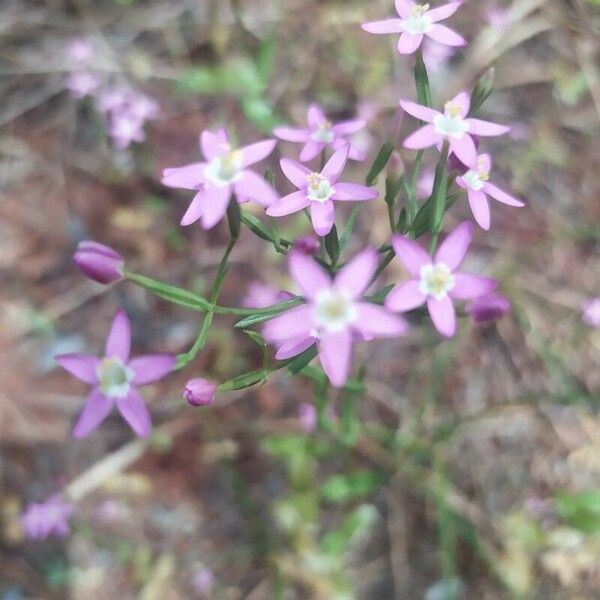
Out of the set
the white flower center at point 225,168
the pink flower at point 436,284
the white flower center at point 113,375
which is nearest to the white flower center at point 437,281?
the pink flower at point 436,284

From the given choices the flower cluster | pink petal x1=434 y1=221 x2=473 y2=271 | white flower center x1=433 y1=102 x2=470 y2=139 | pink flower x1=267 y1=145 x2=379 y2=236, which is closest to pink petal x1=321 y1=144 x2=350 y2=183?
pink flower x1=267 y1=145 x2=379 y2=236

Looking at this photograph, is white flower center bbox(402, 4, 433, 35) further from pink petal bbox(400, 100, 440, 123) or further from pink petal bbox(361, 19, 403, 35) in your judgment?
pink petal bbox(400, 100, 440, 123)

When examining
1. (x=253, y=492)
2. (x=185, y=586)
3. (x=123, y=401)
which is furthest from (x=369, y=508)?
(x=123, y=401)

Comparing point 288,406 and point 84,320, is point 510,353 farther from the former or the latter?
point 84,320

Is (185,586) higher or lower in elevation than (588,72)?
lower

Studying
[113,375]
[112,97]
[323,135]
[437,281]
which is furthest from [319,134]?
[112,97]

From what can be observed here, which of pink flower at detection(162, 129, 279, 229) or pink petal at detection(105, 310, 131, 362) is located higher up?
pink flower at detection(162, 129, 279, 229)

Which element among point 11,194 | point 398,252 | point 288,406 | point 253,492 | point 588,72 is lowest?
point 253,492

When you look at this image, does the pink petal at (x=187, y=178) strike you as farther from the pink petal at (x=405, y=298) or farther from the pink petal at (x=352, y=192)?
the pink petal at (x=405, y=298)
